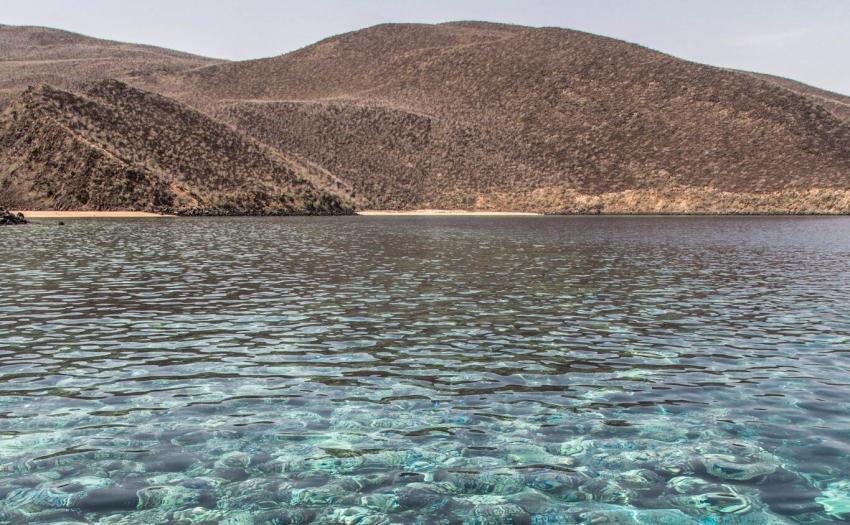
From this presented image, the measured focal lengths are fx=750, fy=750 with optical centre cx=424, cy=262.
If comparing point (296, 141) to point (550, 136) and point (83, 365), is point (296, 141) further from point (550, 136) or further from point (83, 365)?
point (83, 365)

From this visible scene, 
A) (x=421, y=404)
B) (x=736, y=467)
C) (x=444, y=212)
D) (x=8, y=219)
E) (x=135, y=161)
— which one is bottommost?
(x=444, y=212)

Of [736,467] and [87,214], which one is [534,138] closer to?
[87,214]

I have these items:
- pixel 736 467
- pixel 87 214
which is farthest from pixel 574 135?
pixel 736 467

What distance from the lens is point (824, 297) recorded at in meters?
23.8

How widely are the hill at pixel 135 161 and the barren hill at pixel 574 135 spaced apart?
19.8m

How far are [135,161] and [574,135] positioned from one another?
81435mm

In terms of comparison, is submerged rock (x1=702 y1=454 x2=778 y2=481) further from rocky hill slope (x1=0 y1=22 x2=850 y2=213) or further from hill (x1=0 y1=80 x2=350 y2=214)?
rocky hill slope (x1=0 y1=22 x2=850 y2=213)

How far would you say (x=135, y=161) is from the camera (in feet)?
335

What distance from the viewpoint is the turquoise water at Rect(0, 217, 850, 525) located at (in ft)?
26.3

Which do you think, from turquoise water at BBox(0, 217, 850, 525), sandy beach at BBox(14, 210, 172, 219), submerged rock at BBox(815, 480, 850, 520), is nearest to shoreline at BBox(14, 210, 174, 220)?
sandy beach at BBox(14, 210, 172, 219)

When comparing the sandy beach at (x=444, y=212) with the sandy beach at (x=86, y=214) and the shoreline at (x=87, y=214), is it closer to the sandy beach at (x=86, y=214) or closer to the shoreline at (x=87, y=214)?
the shoreline at (x=87, y=214)

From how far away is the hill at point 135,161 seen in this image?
311 feet

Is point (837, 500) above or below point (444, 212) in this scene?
above

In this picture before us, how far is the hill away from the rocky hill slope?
480 mm
